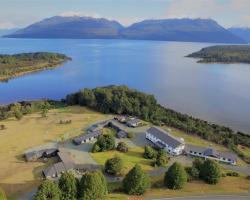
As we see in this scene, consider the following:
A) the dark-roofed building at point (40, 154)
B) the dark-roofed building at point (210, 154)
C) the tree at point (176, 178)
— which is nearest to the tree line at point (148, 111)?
the dark-roofed building at point (210, 154)

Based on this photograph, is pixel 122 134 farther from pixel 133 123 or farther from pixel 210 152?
pixel 210 152

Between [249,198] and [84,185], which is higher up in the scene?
[84,185]

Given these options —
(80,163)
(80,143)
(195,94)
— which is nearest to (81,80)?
(195,94)

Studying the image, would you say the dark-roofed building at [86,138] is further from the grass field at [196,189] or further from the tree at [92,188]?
the tree at [92,188]

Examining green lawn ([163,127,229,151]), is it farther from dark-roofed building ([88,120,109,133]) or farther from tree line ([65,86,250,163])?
dark-roofed building ([88,120,109,133])

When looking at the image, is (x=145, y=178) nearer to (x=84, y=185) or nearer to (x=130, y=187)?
(x=130, y=187)

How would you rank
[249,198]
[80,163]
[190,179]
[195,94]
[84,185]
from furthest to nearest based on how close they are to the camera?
[195,94], [80,163], [190,179], [249,198], [84,185]

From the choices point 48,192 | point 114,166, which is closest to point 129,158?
point 114,166

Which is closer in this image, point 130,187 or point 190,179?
point 130,187
